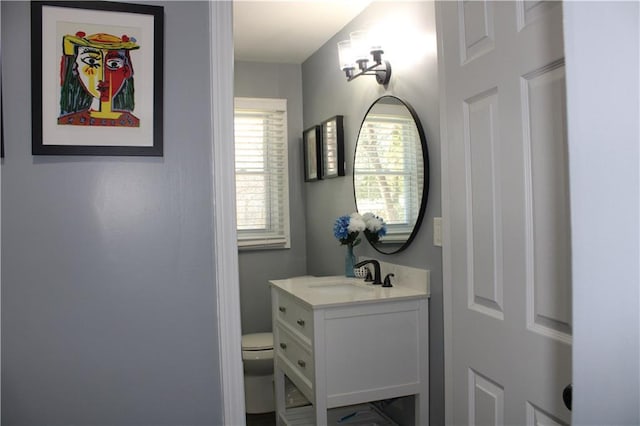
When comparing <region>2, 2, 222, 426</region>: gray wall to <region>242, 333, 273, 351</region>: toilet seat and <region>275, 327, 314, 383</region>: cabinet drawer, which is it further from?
<region>242, 333, 273, 351</region>: toilet seat

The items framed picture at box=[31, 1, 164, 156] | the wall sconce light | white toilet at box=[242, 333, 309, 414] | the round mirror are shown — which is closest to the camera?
framed picture at box=[31, 1, 164, 156]

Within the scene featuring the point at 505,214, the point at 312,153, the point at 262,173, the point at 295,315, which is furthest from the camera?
the point at 262,173

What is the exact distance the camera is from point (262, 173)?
11.5 feet

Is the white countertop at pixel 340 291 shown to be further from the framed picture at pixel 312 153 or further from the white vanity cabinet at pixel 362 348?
the framed picture at pixel 312 153

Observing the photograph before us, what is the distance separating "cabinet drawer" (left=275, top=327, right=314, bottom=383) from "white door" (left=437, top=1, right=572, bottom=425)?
2.36ft

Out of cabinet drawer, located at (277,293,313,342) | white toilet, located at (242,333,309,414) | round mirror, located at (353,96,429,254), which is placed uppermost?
round mirror, located at (353,96,429,254)

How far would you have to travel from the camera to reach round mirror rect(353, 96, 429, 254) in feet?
7.13

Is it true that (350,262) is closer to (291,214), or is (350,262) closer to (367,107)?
(367,107)

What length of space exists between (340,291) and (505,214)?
4.31ft

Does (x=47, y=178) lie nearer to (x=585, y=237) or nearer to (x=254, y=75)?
(x=585, y=237)

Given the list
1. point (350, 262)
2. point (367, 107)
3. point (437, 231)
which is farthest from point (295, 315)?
point (367, 107)

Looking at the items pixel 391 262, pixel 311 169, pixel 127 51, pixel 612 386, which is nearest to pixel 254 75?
pixel 311 169

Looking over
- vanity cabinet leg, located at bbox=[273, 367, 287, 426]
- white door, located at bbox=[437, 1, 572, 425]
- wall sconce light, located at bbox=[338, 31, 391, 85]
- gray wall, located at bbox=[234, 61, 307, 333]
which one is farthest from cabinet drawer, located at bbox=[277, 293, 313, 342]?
wall sconce light, located at bbox=[338, 31, 391, 85]

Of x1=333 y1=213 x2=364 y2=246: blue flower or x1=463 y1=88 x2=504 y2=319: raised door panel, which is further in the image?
x1=333 y1=213 x2=364 y2=246: blue flower
